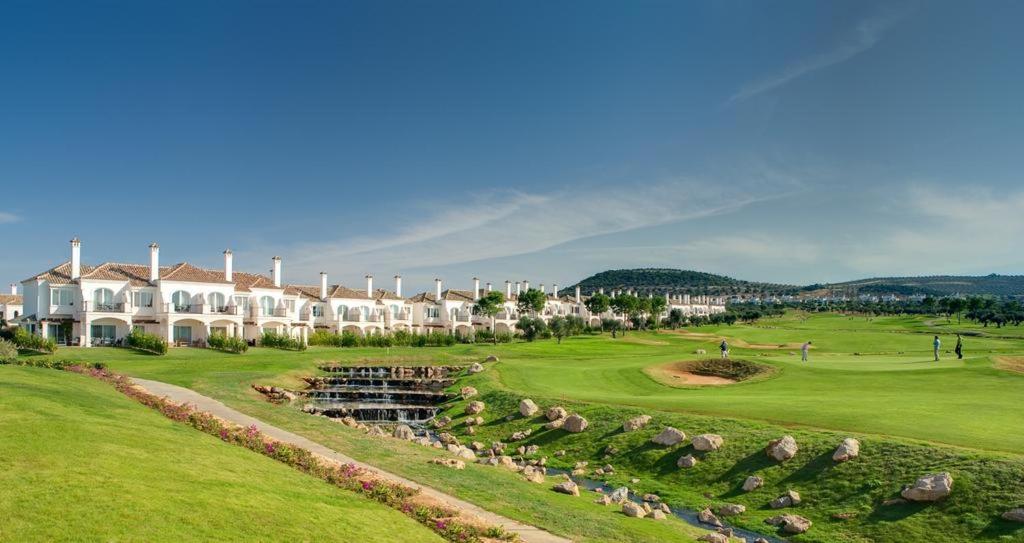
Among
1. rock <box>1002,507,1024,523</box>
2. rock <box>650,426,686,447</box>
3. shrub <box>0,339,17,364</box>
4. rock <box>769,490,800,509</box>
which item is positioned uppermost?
shrub <box>0,339,17,364</box>

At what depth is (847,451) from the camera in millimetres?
17719

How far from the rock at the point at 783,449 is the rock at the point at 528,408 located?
11.1 m

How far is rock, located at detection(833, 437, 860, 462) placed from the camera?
17.6 meters

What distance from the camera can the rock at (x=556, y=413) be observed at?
26516 millimetres

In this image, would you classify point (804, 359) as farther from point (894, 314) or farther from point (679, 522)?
point (894, 314)

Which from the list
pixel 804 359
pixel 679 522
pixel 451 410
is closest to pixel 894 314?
pixel 804 359

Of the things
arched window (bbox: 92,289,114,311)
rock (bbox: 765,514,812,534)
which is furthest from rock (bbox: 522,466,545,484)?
arched window (bbox: 92,289,114,311)

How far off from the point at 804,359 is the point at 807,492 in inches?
1034

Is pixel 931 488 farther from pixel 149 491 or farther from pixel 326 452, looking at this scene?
pixel 149 491

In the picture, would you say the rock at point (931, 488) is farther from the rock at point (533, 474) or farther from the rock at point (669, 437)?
the rock at point (533, 474)

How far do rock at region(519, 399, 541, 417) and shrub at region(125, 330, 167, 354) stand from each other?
3756cm

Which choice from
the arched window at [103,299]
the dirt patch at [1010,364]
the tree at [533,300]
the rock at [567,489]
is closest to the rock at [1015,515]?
the rock at [567,489]

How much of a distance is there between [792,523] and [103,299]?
61.0 metres

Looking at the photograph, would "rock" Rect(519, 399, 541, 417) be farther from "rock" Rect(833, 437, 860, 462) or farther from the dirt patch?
the dirt patch
